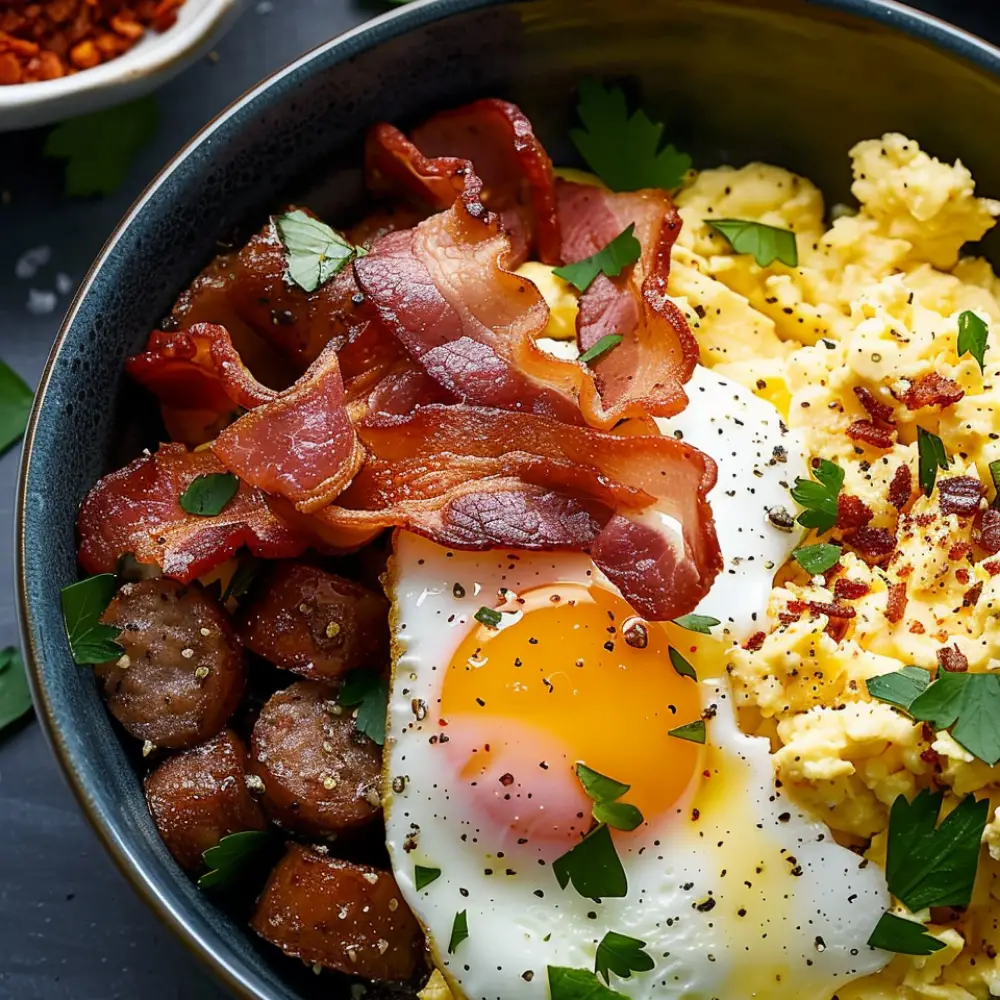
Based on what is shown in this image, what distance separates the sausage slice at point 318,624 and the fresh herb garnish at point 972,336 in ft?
3.63

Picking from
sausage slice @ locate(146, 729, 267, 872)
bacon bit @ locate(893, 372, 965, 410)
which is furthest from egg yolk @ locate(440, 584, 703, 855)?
bacon bit @ locate(893, 372, 965, 410)

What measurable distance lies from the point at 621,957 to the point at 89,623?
1.02 metres

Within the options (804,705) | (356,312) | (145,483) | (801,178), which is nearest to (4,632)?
(145,483)

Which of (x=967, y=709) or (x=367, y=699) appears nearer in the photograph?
(x=967, y=709)

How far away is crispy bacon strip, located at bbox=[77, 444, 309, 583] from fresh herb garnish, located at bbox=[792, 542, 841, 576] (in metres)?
0.83

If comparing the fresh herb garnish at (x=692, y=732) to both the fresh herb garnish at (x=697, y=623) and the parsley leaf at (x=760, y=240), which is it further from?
the parsley leaf at (x=760, y=240)

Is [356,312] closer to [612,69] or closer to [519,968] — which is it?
[612,69]

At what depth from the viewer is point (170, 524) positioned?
82.5 inches

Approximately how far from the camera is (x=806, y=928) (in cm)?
195

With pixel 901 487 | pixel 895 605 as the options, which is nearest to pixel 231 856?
pixel 895 605

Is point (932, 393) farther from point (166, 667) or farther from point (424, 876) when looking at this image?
point (166, 667)

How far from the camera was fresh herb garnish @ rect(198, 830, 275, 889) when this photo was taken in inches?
79.6

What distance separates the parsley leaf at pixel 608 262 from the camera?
226cm

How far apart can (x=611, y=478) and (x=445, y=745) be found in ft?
1.66
